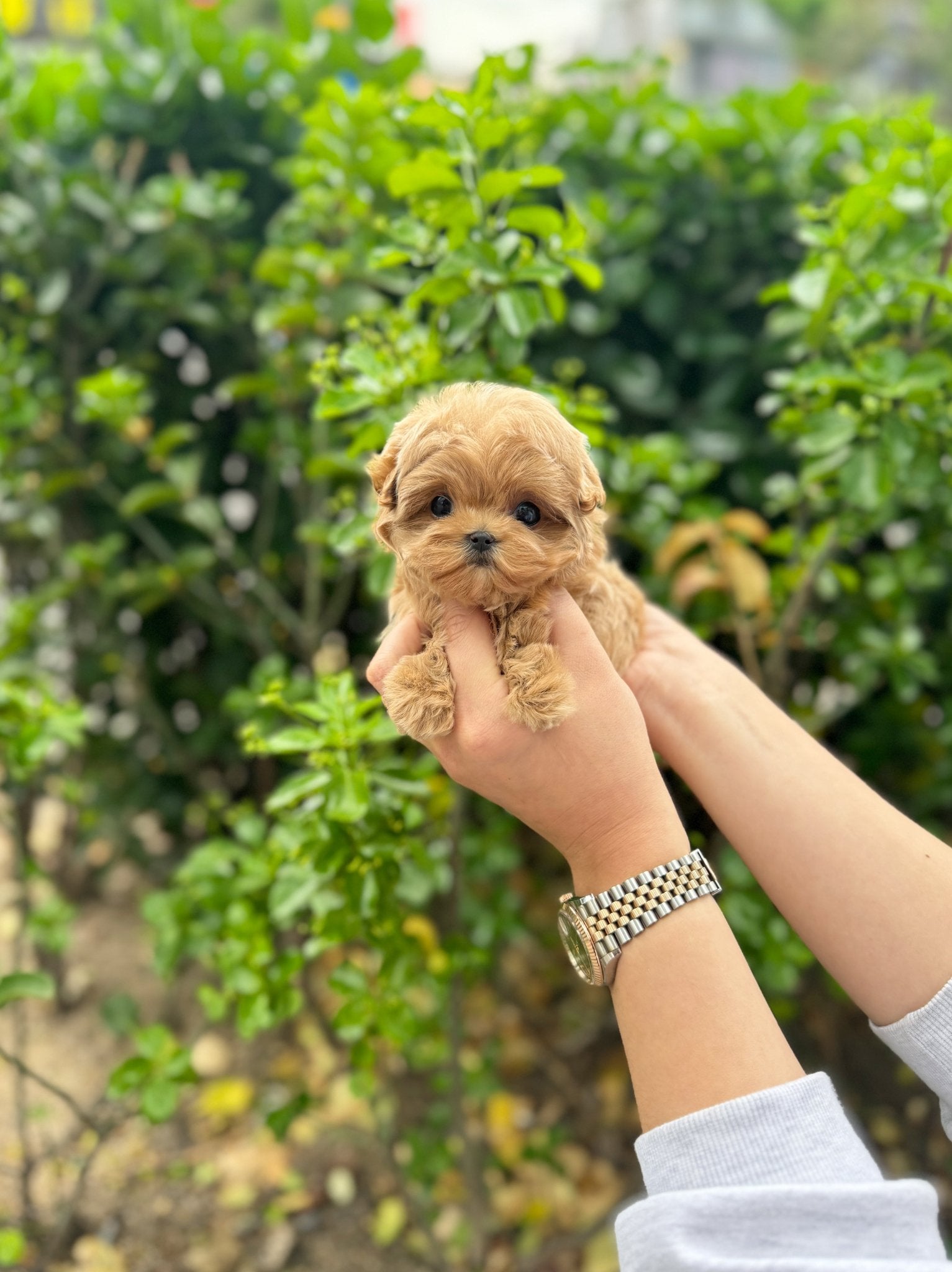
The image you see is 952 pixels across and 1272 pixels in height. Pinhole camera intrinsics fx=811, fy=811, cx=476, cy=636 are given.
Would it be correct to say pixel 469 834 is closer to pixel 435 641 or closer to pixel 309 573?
pixel 309 573

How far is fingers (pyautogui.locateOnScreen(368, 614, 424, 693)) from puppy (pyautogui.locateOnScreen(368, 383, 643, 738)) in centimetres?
3

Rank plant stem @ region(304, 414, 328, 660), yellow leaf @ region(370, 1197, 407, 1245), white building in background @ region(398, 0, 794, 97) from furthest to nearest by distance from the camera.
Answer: white building in background @ region(398, 0, 794, 97) < plant stem @ region(304, 414, 328, 660) < yellow leaf @ region(370, 1197, 407, 1245)

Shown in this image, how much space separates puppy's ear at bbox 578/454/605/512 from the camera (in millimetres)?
1277

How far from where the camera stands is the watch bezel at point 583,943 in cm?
126

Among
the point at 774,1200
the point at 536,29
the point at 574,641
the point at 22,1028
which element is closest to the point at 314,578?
the point at 574,641

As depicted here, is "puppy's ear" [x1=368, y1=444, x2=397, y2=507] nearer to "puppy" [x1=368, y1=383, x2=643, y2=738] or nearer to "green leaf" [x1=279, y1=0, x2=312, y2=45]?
"puppy" [x1=368, y1=383, x2=643, y2=738]

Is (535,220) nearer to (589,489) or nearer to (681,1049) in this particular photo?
(589,489)

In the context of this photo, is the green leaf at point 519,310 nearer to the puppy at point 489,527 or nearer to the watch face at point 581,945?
the puppy at point 489,527

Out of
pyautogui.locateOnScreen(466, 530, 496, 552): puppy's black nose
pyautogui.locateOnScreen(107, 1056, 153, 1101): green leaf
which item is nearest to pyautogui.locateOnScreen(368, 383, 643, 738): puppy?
pyautogui.locateOnScreen(466, 530, 496, 552): puppy's black nose

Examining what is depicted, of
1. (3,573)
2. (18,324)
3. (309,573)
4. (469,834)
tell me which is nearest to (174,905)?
(469,834)

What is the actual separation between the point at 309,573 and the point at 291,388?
60 centimetres

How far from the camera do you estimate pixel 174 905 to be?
227 cm

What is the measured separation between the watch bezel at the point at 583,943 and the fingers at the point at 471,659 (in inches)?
14.3

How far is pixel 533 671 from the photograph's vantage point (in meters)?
1.27
